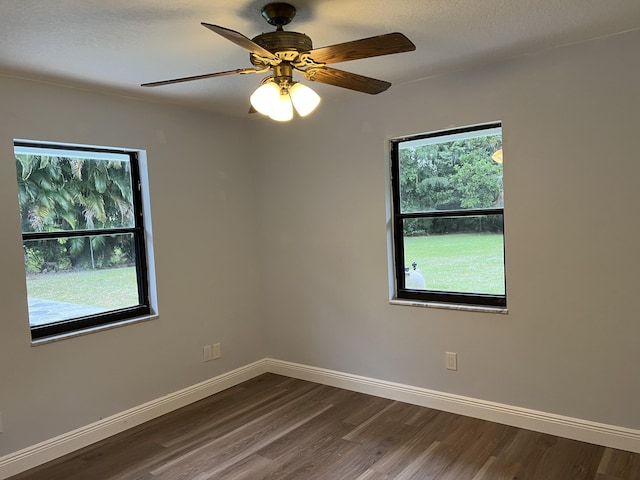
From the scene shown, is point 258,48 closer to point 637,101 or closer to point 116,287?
point 637,101

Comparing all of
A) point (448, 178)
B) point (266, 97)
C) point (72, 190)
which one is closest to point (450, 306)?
point (448, 178)

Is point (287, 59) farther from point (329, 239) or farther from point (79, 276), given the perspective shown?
point (79, 276)

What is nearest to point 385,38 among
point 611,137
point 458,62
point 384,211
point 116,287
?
point 458,62

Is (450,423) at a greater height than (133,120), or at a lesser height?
lesser

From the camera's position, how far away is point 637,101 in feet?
8.41

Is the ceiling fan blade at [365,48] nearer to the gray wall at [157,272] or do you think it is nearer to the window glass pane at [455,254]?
the window glass pane at [455,254]

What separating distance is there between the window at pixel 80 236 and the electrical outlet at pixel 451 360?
221 centimetres

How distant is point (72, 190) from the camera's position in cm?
317

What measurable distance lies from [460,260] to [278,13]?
209 centimetres

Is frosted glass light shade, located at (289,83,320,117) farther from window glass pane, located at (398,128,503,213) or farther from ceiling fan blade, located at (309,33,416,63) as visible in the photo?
window glass pane, located at (398,128,503,213)

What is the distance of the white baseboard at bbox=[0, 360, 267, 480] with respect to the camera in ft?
9.15

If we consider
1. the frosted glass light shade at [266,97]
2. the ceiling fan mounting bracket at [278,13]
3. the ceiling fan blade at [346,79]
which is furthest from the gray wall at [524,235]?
the frosted glass light shade at [266,97]

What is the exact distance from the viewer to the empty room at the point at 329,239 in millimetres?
2396

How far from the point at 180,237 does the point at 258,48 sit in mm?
2218
